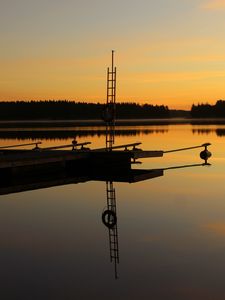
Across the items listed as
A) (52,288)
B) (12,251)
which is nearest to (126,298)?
(52,288)

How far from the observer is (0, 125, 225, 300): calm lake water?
6551 mm

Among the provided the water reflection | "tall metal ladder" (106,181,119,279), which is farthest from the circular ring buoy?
the water reflection

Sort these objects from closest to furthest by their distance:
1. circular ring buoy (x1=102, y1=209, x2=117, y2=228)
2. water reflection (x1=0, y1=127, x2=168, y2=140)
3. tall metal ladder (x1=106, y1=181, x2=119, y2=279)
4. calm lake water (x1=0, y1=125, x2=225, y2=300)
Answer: calm lake water (x1=0, y1=125, x2=225, y2=300), tall metal ladder (x1=106, y1=181, x2=119, y2=279), circular ring buoy (x1=102, y1=209, x2=117, y2=228), water reflection (x1=0, y1=127, x2=168, y2=140)

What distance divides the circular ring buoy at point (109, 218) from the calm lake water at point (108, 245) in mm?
131

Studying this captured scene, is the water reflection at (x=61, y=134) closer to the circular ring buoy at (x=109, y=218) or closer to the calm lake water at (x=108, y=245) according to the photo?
the calm lake water at (x=108, y=245)

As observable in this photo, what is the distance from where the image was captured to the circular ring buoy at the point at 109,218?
10594 millimetres

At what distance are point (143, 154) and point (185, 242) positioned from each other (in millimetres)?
11777

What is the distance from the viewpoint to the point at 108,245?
8.65 meters

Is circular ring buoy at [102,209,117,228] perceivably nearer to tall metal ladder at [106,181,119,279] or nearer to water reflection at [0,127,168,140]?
tall metal ladder at [106,181,119,279]

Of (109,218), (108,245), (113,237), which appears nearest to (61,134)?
(109,218)

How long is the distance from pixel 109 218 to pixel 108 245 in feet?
8.72

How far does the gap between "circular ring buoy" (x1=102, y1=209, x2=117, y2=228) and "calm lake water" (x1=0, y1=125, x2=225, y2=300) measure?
131 millimetres

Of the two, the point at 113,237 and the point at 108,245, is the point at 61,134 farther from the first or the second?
the point at 108,245

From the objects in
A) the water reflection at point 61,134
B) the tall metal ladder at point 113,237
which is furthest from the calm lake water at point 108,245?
the water reflection at point 61,134
